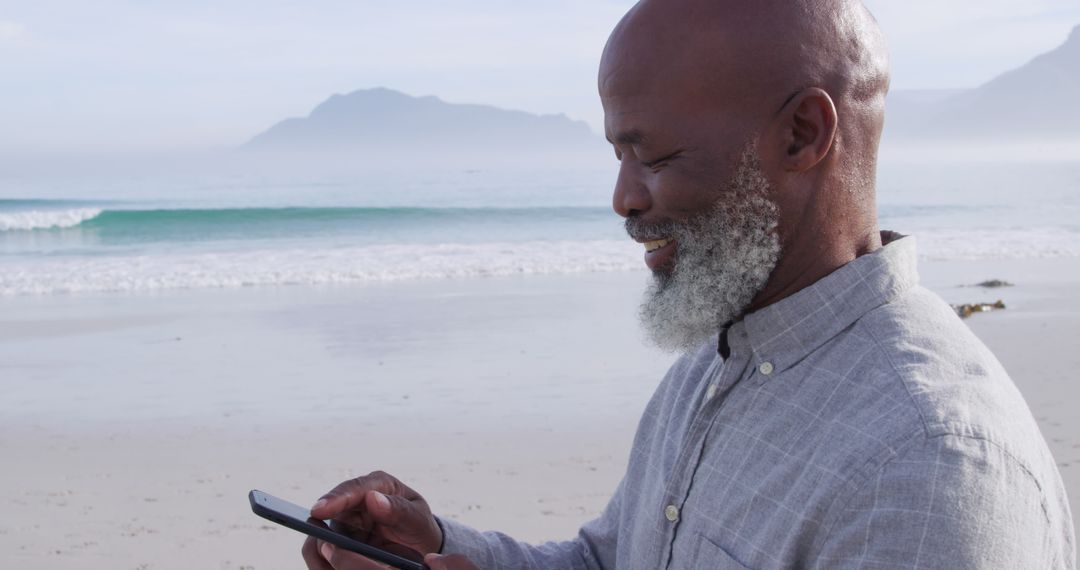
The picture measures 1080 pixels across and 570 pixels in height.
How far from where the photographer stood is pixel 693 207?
1.59m

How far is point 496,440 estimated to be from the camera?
686 cm

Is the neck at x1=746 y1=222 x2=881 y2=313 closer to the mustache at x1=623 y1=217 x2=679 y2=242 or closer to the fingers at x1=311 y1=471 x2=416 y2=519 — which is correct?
the mustache at x1=623 y1=217 x2=679 y2=242

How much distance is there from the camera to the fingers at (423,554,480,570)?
5.16 ft

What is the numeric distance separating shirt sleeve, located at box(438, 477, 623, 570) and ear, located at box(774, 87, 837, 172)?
0.73 meters

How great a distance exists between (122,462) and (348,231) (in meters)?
21.4

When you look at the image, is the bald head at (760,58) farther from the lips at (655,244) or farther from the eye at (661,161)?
the lips at (655,244)

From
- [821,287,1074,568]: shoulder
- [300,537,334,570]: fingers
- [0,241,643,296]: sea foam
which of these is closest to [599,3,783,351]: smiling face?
[821,287,1074,568]: shoulder

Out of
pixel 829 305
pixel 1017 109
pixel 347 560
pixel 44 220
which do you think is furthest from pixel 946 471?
pixel 1017 109

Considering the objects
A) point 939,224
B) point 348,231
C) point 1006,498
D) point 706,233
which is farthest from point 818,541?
point 939,224

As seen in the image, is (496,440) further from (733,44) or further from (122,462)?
(733,44)

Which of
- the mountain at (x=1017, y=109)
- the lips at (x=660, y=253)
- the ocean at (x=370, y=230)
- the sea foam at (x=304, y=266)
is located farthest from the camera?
the mountain at (x=1017, y=109)

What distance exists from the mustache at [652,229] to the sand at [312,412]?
12.7ft

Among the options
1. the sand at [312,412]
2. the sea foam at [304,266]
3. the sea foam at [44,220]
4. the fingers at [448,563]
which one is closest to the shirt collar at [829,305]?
the fingers at [448,563]

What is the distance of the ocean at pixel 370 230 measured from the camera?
56.4 ft
